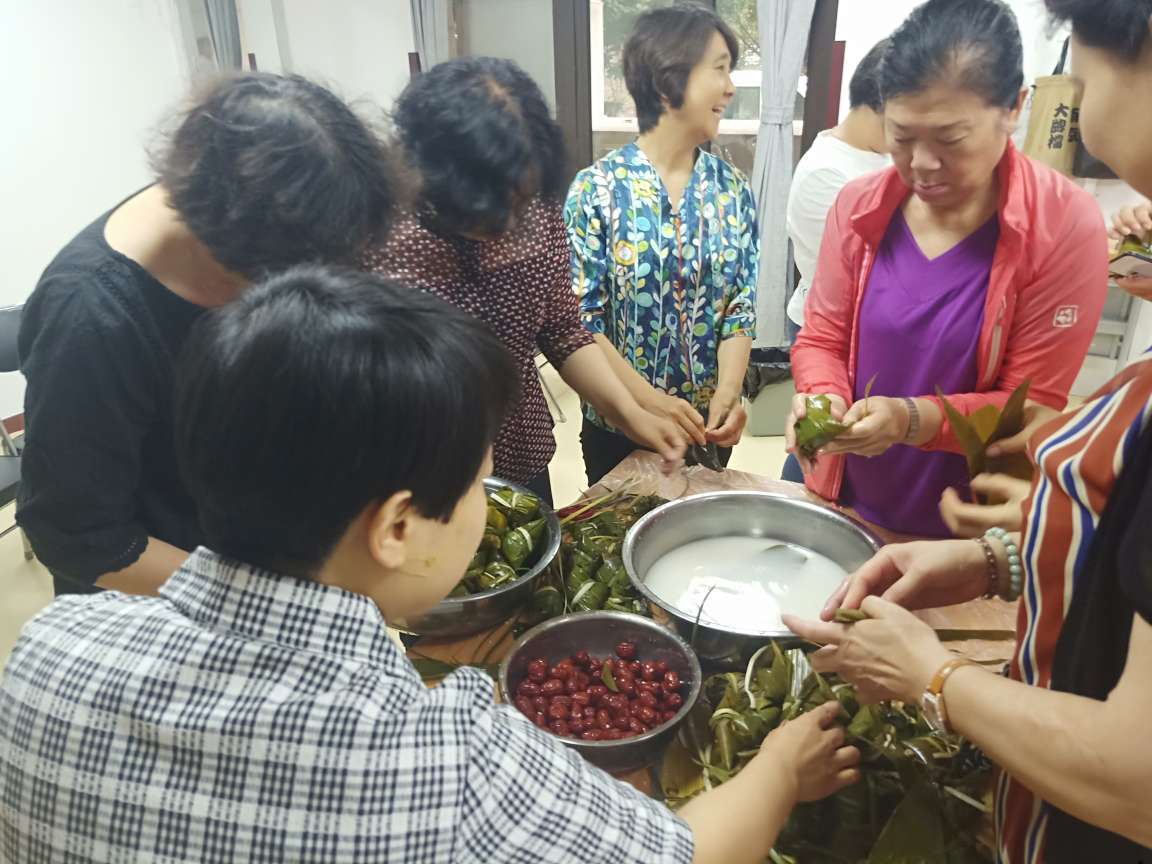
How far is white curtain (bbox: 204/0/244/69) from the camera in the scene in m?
4.66

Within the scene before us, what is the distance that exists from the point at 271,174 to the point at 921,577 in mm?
1023

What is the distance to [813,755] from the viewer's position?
2.92ft

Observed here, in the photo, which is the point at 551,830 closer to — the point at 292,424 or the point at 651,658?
the point at 292,424

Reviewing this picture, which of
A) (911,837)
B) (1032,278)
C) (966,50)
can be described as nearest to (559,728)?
(911,837)

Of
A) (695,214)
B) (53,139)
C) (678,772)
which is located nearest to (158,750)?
(678,772)

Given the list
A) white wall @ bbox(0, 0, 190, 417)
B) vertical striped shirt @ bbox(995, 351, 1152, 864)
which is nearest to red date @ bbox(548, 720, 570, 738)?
vertical striped shirt @ bbox(995, 351, 1152, 864)

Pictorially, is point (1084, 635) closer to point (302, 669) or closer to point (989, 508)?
point (989, 508)

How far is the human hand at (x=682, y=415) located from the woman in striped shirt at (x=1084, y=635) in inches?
35.2

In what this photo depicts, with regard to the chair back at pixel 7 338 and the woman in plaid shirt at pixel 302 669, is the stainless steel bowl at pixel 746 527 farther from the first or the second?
the chair back at pixel 7 338

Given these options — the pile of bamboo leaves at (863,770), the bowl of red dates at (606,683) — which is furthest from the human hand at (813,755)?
the bowl of red dates at (606,683)

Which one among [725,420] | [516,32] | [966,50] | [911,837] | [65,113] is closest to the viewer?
[911,837]

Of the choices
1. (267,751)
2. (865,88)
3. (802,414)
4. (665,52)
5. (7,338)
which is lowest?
(7,338)

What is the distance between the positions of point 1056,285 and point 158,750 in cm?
164

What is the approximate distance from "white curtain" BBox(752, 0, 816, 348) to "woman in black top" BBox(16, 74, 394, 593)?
12.1 ft
